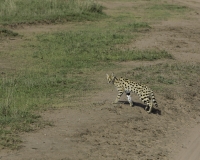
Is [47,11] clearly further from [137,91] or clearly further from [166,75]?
[137,91]

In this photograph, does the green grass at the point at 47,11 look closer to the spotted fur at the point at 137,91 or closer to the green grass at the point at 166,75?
the green grass at the point at 166,75

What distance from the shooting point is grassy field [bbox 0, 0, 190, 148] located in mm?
13484

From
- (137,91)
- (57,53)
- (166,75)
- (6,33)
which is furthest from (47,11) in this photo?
(137,91)

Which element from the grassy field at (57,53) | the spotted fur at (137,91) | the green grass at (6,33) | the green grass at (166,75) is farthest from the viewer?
the green grass at (6,33)

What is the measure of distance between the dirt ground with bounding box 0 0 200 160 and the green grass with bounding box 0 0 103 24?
392 inches

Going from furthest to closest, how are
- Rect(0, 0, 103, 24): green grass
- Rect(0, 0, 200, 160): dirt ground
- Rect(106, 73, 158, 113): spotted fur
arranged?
Rect(0, 0, 103, 24): green grass < Rect(106, 73, 158, 113): spotted fur < Rect(0, 0, 200, 160): dirt ground

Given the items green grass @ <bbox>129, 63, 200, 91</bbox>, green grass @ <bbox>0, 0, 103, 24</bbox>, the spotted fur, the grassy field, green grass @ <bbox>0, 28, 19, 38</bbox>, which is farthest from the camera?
green grass @ <bbox>0, 0, 103, 24</bbox>

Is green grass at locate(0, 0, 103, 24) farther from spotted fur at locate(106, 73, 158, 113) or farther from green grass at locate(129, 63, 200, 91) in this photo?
spotted fur at locate(106, 73, 158, 113)

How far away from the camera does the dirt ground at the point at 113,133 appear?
11.2 m

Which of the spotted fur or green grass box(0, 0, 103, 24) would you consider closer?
the spotted fur

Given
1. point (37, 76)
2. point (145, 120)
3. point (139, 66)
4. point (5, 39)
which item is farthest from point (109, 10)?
point (145, 120)

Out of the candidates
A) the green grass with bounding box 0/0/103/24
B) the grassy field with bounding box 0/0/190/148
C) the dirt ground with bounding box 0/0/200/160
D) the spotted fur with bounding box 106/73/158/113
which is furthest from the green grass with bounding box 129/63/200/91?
the green grass with bounding box 0/0/103/24

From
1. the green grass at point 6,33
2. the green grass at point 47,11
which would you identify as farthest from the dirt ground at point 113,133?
the green grass at point 47,11

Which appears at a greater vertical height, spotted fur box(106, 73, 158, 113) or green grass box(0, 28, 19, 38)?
spotted fur box(106, 73, 158, 113)
